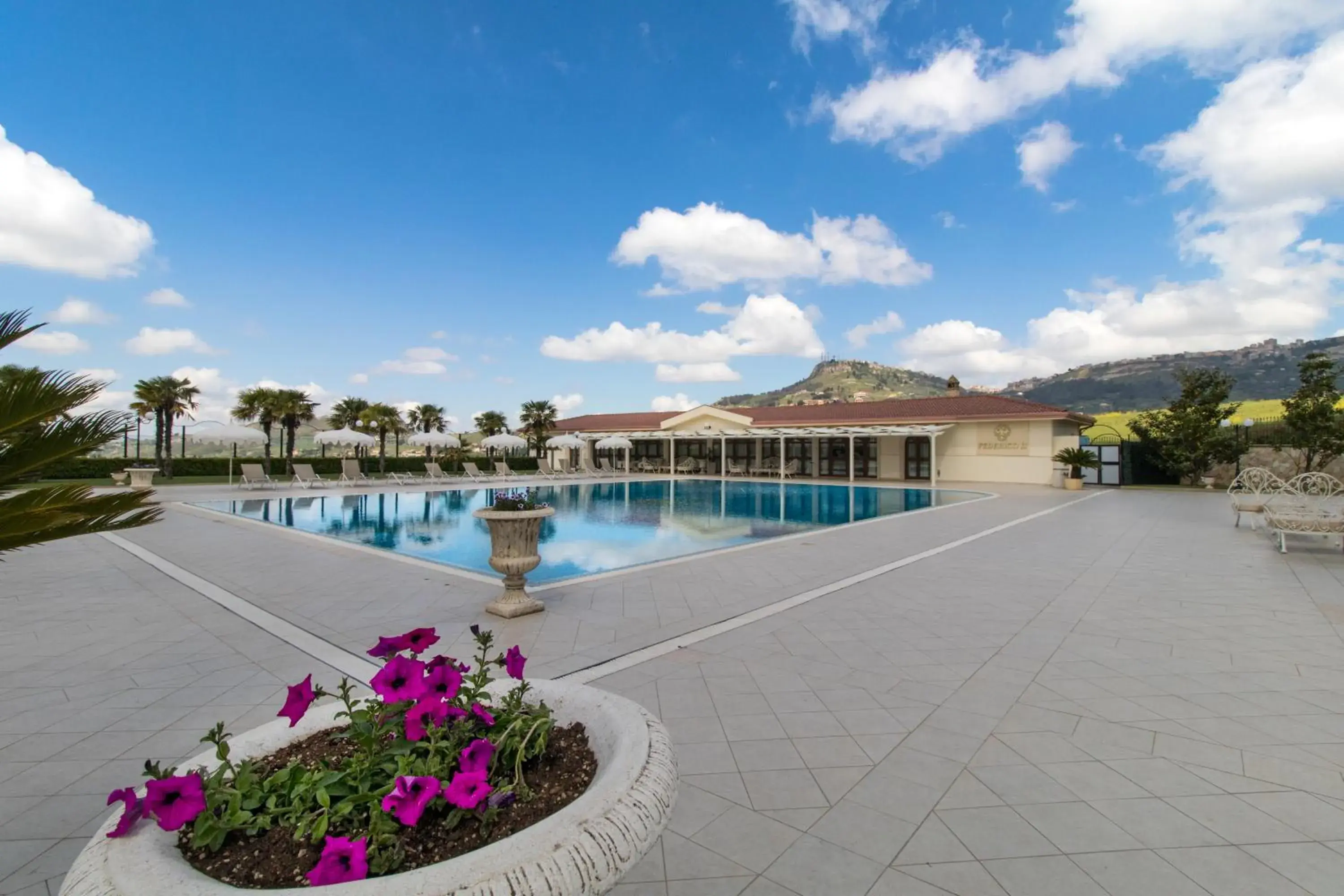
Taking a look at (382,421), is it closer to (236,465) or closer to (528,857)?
(236,465)

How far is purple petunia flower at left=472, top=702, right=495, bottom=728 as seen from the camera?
173 centimetres

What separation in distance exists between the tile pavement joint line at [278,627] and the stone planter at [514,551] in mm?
1312

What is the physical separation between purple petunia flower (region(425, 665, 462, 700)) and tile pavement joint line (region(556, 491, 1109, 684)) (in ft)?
7.05

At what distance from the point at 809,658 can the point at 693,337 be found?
168 ft

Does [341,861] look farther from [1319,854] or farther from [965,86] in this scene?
[965,86]

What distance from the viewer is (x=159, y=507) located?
2.21 meters

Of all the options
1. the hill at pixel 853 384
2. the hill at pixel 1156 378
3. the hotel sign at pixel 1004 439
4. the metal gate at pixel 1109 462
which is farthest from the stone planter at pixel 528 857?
the hill at pixel 853 384

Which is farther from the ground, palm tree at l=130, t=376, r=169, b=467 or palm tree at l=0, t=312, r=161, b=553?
palm tree at l=130, t=376, r=169, b=467

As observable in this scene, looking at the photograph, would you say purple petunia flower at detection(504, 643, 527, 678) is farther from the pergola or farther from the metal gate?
the metal gate

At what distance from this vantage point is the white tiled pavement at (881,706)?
2.17 metres

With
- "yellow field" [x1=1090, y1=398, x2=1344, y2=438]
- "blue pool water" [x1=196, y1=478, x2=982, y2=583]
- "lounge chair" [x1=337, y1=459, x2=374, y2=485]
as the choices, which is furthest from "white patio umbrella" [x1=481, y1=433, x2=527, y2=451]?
"yellow field" [x1=1090, y1=398, x2=1344, y2=438]

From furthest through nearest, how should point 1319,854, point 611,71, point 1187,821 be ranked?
point 611,71 < point 1187,821 < point 1319,854

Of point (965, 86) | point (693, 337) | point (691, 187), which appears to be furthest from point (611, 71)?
point (693, 337)

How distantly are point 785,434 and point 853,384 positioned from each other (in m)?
78.2
